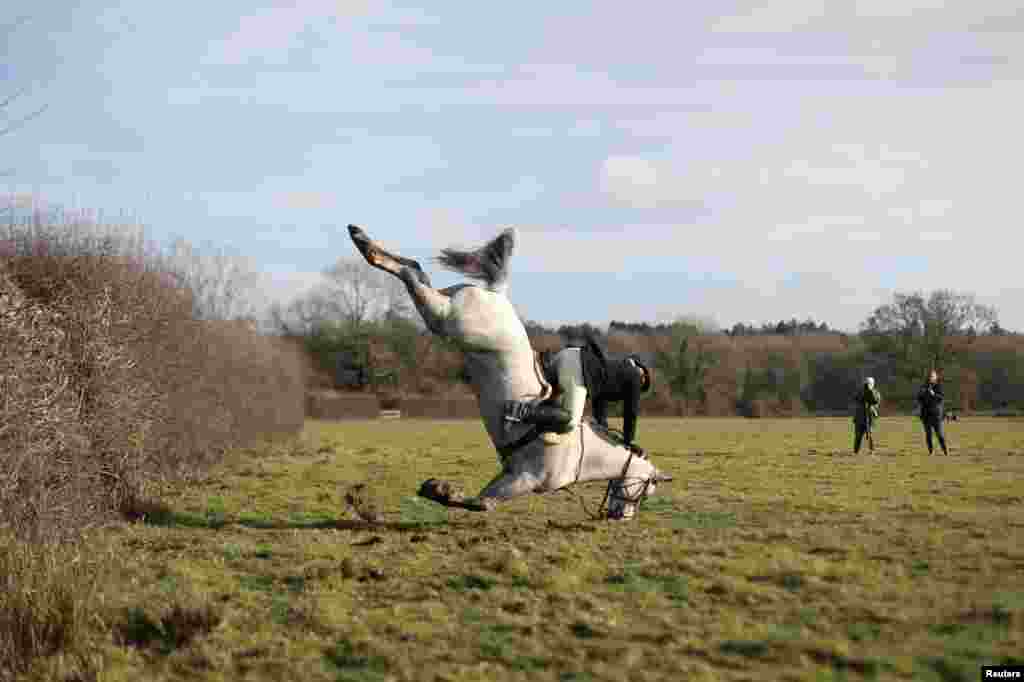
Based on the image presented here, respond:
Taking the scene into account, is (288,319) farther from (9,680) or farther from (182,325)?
(9,680)

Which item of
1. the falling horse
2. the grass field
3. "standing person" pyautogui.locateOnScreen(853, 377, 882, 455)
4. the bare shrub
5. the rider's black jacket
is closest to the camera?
the grass field

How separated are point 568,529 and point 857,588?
3917 millimetres

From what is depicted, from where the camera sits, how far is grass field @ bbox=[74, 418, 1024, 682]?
5.95m

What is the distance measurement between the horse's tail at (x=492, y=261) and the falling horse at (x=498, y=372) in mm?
10

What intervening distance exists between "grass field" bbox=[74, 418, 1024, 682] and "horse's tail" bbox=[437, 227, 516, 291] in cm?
262

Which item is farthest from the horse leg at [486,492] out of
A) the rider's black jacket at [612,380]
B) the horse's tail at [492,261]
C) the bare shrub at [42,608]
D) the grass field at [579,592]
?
the bare shrub at [42,608]

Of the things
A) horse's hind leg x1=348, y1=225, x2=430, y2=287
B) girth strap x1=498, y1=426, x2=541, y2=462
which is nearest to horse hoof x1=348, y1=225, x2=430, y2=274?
horse's hind leg x1=348, y1=225, x2=430, y2=287

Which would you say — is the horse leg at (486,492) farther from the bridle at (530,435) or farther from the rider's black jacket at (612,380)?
the rider's black jacket at (612,380)

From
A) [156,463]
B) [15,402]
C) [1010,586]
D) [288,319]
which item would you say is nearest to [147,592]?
[15,402]

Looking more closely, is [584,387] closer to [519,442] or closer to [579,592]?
[519,442]

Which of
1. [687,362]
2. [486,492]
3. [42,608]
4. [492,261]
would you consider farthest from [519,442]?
[687,362]

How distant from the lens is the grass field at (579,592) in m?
5.95

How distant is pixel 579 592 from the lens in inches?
292

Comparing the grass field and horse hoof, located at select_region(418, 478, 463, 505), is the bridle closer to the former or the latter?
horse hoof, located at select_region(418, 478, 463, 505)
